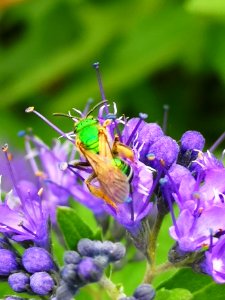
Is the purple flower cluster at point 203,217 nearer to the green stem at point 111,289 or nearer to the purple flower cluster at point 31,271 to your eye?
the green stem at point 111,289

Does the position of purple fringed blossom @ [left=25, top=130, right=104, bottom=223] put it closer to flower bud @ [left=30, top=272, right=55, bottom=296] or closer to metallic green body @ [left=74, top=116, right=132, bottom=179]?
metallic green body @ [left=74, top=116, right=132, bottom=179]

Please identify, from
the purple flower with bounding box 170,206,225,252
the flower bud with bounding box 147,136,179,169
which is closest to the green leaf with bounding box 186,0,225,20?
the flower bud with bounding box 147,136,179,169

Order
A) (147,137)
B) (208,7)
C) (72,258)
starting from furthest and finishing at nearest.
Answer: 1. (208,7)
2. (147,137)
3. (72,258)

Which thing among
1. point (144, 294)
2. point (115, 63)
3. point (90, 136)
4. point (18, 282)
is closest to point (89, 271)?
point (144, 294)

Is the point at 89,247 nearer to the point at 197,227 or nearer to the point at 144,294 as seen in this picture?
the point at 144,294

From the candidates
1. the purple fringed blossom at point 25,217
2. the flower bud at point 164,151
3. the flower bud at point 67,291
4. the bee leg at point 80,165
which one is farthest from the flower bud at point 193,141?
the flower bud at point 67,291

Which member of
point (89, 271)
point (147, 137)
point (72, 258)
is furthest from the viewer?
point (147, 137)

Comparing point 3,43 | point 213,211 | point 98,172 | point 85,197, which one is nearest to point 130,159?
point 98,172
